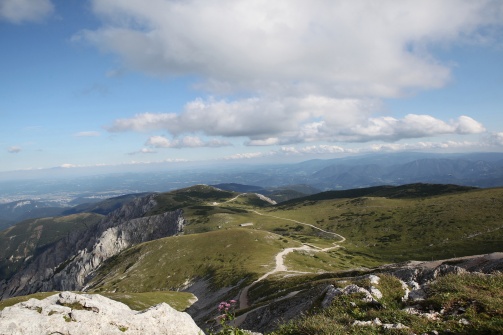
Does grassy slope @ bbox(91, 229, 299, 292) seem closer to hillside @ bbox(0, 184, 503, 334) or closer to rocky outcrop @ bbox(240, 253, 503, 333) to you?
hillside @ bbox(0, 184, 503, 334)

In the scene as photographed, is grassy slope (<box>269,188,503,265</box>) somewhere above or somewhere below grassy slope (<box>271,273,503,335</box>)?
below

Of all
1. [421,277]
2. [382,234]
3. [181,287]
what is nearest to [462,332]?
[421,277]

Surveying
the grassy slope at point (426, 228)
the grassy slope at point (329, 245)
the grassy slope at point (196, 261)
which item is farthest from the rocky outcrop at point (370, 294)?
the grassy slope at point (426, 228)

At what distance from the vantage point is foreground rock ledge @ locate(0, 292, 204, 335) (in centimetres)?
1500

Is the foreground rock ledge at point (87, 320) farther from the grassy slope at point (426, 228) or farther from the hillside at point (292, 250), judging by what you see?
the grassy slope at point (426, 228)

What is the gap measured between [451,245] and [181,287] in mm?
107288

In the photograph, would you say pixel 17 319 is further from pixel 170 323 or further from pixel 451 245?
pixel 451 245

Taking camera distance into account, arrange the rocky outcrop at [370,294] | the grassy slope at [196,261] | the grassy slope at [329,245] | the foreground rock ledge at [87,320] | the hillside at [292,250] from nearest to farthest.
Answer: the foreground rock ledge at [87,320], the rocky outcrop at [370,294], the hillside at [292,250], the grassy slope at [196,261], the grassy slope at [329,245]

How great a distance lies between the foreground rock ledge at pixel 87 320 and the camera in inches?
591

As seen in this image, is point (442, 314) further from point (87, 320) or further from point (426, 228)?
point (426, 228)

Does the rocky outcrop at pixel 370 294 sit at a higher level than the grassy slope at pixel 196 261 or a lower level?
higher

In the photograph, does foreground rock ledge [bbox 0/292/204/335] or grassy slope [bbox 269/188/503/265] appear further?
grassy slope [bbox 269/188/503/265]

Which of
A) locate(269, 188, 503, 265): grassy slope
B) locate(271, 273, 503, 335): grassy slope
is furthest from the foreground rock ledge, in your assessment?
locate(269, 188, 503, 265): grassy slope

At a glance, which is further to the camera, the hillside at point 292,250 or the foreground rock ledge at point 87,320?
the hillside at point 292,250
